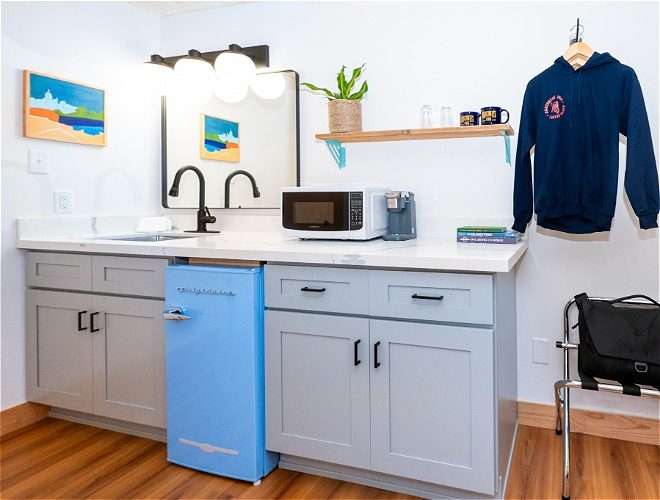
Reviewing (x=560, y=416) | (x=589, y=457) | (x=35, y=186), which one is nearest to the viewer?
(x=589, y=457)

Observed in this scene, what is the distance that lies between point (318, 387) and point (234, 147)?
4.86ft

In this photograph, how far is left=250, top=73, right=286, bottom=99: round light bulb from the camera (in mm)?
2732

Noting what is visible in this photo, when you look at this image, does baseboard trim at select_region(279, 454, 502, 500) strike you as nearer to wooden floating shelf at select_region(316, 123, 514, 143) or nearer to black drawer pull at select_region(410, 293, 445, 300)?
black drawer pull at select_region(410, 293, 445, 300)

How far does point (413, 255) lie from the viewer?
68.2 inches

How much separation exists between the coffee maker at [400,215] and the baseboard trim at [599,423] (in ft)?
3.04

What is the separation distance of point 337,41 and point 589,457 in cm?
216

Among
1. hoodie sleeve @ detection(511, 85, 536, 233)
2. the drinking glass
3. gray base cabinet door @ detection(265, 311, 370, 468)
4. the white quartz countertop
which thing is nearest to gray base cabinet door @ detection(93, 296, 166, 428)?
the white quartz countertop

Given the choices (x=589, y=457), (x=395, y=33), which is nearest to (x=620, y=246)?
(x=589, y=457)

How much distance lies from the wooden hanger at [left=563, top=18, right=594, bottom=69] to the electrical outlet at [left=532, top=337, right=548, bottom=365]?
3.77ft

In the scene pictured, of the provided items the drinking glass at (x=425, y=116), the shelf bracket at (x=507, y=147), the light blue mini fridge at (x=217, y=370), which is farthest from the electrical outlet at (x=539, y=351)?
the light blue mini fridge at (x=217, y=370)

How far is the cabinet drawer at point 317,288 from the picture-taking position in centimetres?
182

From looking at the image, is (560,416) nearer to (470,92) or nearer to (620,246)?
(620,246)

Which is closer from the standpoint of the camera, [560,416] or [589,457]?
[589,457]

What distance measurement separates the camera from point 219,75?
2746mm
